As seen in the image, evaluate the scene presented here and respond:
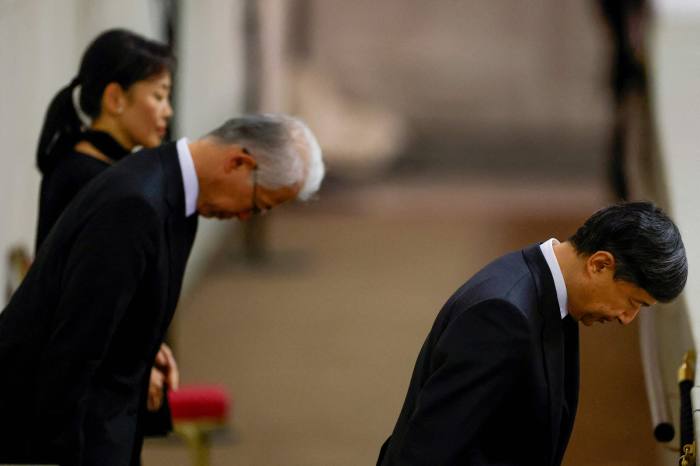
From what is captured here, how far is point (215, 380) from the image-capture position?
786 cm

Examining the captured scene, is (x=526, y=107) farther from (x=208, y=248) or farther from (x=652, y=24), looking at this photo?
(x=652, y=24)

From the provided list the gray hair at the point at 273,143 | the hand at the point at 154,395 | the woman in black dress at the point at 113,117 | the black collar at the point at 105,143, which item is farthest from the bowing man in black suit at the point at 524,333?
the black collar at the point at 105,143

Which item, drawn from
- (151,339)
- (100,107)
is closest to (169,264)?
(151,339)

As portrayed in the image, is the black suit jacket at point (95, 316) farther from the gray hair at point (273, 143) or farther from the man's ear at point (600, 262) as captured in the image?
the man's ear at point (600, 262)

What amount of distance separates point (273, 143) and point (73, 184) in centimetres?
79

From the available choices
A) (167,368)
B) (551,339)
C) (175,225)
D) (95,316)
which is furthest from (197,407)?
(551,339)

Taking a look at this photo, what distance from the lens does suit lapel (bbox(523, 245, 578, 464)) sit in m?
3.02

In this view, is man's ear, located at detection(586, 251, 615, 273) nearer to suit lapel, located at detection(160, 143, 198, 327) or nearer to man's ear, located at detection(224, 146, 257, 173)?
man's ear, located at detection(224, 146, 257, 173)

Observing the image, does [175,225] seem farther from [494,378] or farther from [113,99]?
[494,378]

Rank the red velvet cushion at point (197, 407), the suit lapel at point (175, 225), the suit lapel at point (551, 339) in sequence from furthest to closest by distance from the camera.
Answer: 1. the red velvet cushion at point (197, 407)
2. the suit lapel at point (175, 225)
3. the suit lapel at point (551, 339)

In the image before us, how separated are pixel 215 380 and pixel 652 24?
126 inches

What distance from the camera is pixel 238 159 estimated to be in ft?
11.9

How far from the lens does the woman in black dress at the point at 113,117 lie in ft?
13.9

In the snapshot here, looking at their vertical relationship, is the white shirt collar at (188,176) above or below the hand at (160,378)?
above
